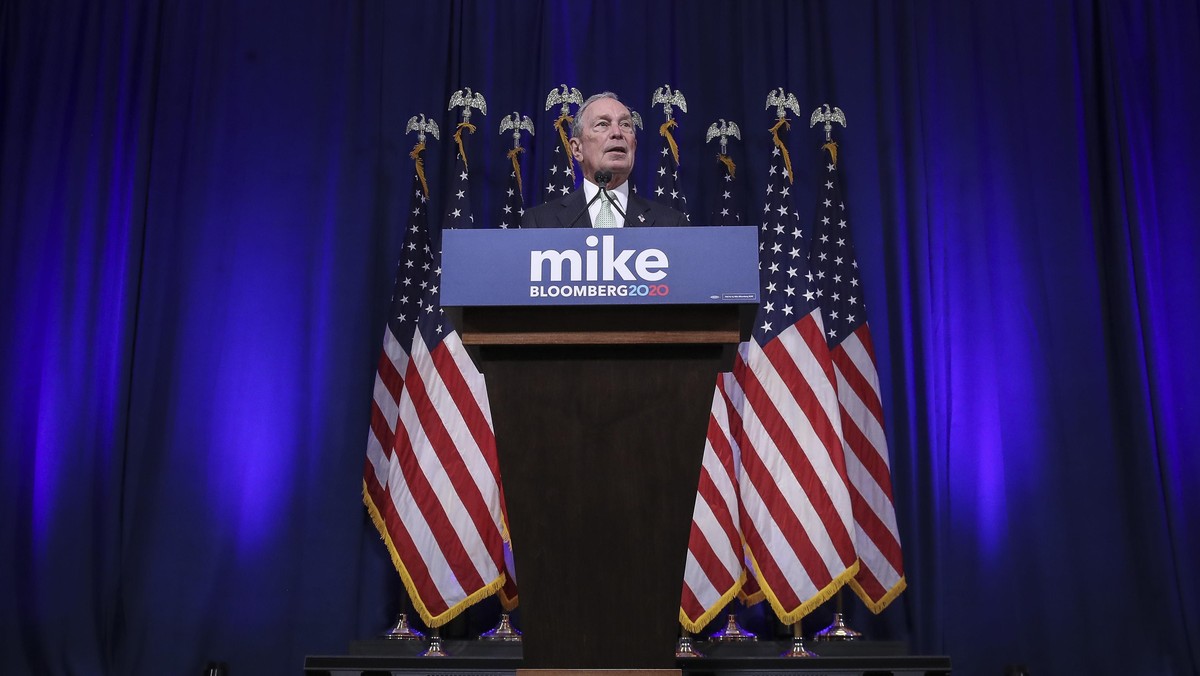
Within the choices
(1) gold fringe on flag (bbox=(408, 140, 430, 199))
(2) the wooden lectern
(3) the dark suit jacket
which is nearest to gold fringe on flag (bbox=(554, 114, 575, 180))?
(1) gold fringe on flag (bbox=(408, 140, 430, 199))

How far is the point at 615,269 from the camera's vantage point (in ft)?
7.07

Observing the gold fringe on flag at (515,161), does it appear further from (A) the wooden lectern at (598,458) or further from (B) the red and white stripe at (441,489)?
(A) the wooden lectern at (598,458)

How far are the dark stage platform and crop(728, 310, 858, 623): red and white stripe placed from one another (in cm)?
24

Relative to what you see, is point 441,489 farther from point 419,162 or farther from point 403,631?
point 419,162

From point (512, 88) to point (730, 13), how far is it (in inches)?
48.8

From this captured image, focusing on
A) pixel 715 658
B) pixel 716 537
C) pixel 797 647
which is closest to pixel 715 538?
pixel 716 537

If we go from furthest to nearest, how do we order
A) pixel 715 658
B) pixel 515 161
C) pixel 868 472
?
pixel 515 161, pixel 868 472, pixel 715 658

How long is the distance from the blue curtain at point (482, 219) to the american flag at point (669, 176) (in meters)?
0.40

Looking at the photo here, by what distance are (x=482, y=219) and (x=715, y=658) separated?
8.49 feet

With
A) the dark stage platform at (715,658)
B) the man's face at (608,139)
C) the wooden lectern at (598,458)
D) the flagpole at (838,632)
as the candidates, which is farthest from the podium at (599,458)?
the flagpole at (838,632)

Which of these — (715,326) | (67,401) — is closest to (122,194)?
(67,401)

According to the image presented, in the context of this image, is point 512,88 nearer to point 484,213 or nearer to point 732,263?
point 484,213

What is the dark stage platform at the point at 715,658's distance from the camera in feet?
13.1

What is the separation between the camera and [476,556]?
4.65 m
